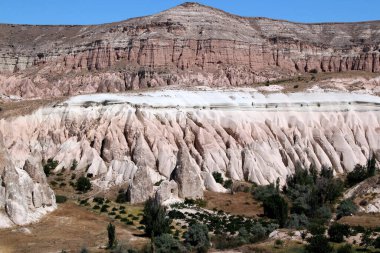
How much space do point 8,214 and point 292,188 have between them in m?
29.8

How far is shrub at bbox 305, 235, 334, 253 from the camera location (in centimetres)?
3475

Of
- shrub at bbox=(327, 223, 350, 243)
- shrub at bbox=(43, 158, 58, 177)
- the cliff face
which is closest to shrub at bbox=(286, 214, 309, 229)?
shrub at bbox=(327, 223, 350, 243)

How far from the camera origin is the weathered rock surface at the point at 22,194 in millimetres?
47400

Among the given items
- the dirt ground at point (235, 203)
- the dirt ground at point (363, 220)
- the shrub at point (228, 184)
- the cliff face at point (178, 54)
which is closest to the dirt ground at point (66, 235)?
the dirt ground at point (235, 203)

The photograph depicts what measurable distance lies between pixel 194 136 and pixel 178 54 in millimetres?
60078

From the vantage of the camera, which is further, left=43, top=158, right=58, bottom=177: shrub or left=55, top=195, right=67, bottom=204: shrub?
left=43, top=158, right=58, bottom=177: shrub

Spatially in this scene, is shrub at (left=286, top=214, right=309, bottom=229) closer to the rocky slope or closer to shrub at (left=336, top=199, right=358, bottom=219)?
shrub at (left=336, top=199, right=358, bottom=219)

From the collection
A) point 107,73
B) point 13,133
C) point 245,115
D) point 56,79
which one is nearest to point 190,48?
point 107,73

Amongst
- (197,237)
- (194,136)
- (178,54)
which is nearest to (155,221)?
(197,237)

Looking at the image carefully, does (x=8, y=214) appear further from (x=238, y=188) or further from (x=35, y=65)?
(x=35, y=65)

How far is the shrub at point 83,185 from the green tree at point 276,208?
15.6 meters

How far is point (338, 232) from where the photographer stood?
126 ft

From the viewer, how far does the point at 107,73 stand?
130375mm

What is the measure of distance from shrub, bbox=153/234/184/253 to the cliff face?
82537 millimetres
